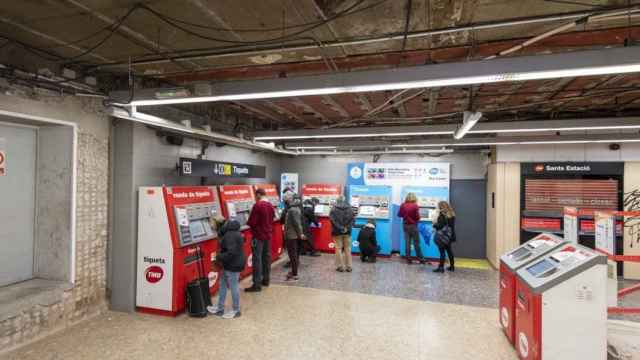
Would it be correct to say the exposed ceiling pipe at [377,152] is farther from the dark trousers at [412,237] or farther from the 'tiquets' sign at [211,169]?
the 'tiquets' sign at [211,169]

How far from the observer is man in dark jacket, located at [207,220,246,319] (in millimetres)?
4480

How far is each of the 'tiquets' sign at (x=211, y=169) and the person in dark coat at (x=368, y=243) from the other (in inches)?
118

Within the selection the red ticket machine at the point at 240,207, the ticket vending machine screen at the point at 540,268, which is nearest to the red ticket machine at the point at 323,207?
the red ticket machine at the point at 240,207

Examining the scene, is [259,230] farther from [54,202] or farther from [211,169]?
[54,202]

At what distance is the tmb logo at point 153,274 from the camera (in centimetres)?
457

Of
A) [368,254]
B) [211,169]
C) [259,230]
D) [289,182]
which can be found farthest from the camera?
[289,182]

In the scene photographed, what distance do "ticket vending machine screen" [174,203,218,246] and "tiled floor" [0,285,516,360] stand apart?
1.10 meters

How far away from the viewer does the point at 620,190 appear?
6656 millimetres

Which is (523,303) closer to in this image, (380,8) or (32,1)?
(380,8)

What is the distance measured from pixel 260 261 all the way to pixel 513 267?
147 inches

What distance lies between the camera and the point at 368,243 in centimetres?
785

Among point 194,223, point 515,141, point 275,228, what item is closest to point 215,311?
point 194,223

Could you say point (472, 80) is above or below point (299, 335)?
above

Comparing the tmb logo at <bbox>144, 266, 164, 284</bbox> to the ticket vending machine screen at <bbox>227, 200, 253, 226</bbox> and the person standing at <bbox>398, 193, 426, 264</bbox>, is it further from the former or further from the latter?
the person standing at <bbox>398, 193, 426, 264</bbox>
